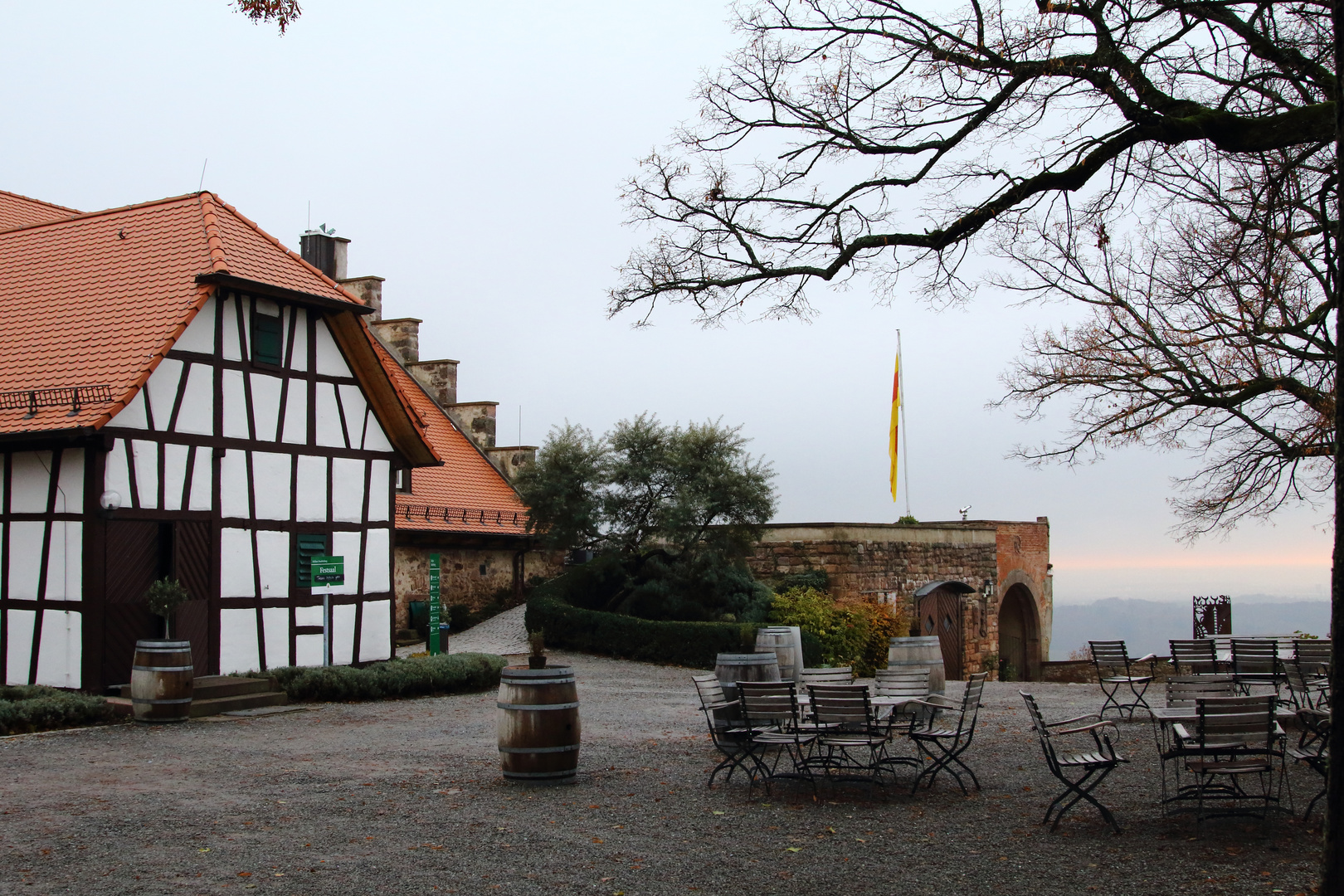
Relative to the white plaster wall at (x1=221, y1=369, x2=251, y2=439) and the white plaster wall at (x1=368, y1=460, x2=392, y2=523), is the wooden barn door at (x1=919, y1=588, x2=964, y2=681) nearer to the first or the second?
the white plaster wall at (x1=368, y1=460, x2=392, y2=523)

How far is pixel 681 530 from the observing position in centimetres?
2223

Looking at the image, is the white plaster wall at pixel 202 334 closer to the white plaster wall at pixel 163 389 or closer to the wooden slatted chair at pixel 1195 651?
the white plaster wall at pixel 163 389

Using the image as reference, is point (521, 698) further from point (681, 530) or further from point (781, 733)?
point (681, 530)

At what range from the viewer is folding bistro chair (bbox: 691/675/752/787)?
30.5 feet

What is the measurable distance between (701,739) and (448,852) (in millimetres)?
5106

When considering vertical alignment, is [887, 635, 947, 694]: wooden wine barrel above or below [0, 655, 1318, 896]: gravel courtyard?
above

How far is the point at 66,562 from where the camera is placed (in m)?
13.6

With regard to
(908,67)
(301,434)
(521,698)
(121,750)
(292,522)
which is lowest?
(121,750)

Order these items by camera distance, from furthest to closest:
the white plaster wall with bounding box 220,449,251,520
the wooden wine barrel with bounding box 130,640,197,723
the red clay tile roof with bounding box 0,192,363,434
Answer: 1. the white plaster wall with bounding box 220,449,251,520
2. the red clay tile roof with bounding box 0,192,363,434
3. the wooden wine barrel with bounding box 130,640,197,723

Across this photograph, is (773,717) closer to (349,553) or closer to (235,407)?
(235,407)

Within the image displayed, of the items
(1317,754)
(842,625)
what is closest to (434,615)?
(842,625)

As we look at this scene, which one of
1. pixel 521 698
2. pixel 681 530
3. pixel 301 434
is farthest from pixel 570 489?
pixel 521 698

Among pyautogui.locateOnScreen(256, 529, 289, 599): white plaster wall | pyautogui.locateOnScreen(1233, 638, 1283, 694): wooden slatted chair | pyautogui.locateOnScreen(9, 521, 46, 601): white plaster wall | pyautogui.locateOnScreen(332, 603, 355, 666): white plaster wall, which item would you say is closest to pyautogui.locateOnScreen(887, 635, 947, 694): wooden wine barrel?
pyautogui.locateOnScreen(1233, 638, 1283, 694): wooden slatted chair

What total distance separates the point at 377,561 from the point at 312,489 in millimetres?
1620
